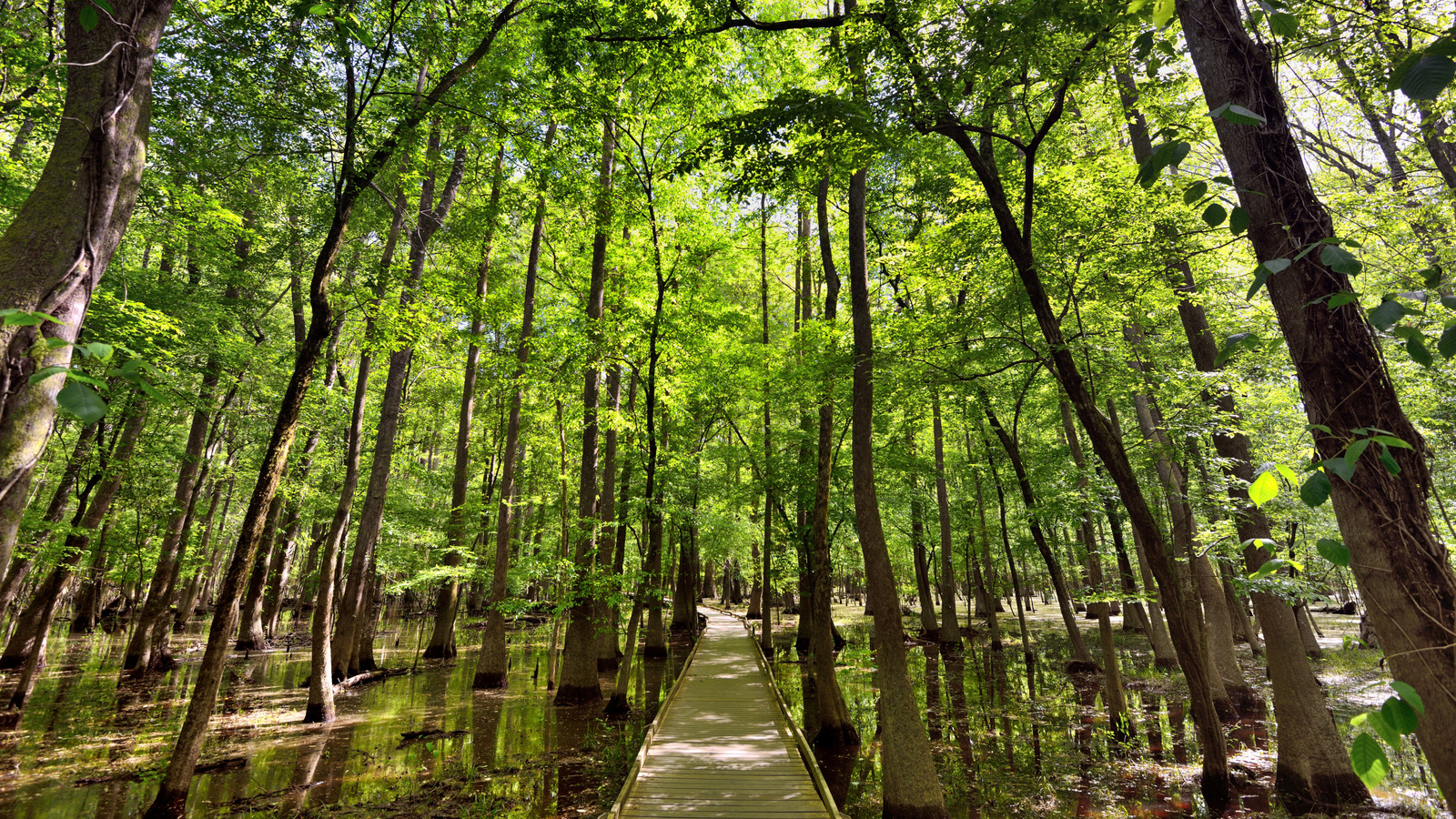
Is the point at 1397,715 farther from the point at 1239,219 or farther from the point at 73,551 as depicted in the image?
the point at 73,551

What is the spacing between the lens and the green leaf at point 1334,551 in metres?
1.47

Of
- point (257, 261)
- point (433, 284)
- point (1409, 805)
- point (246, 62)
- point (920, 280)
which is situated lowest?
point (1409, 805)

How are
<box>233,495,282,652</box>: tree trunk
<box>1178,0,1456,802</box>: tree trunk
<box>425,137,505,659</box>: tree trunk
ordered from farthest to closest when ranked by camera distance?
<box>233,495,282,652</box>: tree trunk < <box>425,137,505,659</box>: tree trunk < <box>1178,0,1456,802</box>: tree trunk

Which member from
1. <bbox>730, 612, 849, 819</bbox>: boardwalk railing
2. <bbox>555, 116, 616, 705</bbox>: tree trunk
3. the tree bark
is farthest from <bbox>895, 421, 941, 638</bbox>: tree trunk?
the tree bark

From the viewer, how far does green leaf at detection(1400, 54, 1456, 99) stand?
1506mm

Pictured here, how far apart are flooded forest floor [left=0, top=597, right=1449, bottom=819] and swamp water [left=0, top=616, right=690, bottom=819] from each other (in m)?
0.04

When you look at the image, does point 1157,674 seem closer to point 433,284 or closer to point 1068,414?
point 1068,414

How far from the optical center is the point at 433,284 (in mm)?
10352

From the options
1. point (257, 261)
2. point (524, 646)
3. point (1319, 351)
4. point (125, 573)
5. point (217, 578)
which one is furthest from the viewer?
point (217, 578)

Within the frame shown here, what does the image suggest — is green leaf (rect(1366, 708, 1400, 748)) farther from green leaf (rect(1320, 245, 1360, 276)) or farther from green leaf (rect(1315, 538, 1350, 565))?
green leaf (rect(1320, 245, 1360, 276))

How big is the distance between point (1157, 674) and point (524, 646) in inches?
843

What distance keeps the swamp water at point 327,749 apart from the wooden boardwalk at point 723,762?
95 centimetres

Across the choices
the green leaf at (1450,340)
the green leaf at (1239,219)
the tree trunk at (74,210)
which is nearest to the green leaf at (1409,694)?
the green leaf at (1450,340)

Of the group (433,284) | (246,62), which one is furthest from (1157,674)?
(246,62)
